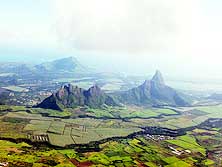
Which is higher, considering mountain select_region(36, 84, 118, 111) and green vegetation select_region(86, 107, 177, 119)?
mountain select_region(36, 84, 118, 111)

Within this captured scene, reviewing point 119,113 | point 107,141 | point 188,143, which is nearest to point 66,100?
point 119,113

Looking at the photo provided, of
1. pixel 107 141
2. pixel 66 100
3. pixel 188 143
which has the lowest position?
pixel 188 143

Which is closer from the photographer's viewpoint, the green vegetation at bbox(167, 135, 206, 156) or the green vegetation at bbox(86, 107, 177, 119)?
the green vegetation at bbox(167, 135, 206, 156)

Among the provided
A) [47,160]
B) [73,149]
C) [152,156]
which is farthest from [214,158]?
[47,160]

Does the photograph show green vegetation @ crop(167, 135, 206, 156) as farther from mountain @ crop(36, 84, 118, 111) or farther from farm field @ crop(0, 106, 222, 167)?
mountain @ crop(36, 84, 118, 111)

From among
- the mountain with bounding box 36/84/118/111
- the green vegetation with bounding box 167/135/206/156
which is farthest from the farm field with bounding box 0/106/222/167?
the mountain with bounding box 36/84/118/111

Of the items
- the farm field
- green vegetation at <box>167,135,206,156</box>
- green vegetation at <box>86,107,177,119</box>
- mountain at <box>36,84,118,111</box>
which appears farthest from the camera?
mountain at <box>36,84,118,111</box>

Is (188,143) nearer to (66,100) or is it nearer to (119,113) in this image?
(119,113)

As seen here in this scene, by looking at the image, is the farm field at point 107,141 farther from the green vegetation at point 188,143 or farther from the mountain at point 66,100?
the mountain at point 66,100

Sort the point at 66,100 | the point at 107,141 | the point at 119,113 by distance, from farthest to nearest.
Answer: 1. the point at 66,100
2. the point at 119,113
3. the point at 107,141

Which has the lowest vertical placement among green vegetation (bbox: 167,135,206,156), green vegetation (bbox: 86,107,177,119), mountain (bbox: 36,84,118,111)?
green vegetation (bbox: 167,135,206,156)

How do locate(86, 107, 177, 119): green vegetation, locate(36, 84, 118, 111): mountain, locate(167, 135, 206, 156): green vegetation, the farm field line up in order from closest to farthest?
the farm field
locate(167, 135, 206, 156): green vegetation
locate(86, 107, 177, 119): green vegetation
locate(36, 84, 118, 111): mountain
